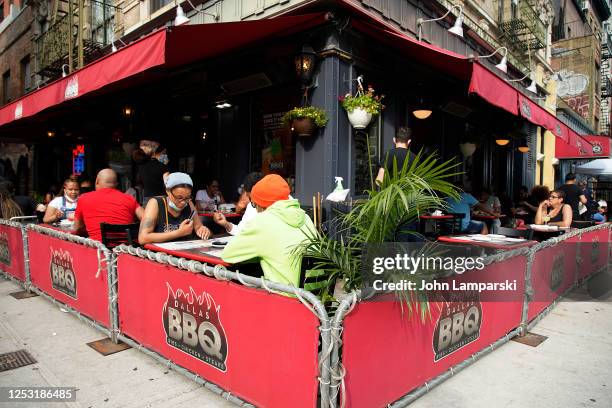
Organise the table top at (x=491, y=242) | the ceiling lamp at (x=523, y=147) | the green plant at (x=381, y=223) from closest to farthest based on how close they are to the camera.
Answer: the green plant at (x=381, y=223)
the table top at (x=491, y=242)
the ceiling lamp at (x=523, y=147)

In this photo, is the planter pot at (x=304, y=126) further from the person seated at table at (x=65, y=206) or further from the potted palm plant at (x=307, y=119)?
the person seated at table at (x=65, y=206)

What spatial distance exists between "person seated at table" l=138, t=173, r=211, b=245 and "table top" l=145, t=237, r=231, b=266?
0.20 m

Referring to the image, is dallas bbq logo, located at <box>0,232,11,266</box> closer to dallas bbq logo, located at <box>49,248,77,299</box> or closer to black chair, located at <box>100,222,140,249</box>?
dallas bbq logo, located at <box>49,248,77,299</box>

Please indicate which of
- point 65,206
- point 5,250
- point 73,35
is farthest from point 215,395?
point 73,35

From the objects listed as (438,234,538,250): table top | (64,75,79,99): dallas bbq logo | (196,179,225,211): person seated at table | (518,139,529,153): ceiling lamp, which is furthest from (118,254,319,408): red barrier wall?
(518,139,529,153): ceiling lamp

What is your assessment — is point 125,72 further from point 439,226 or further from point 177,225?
point 439,226

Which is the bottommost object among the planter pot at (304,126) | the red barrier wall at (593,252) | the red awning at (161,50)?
the red barrier wall at (593,252)

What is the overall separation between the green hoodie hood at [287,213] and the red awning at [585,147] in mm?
8584

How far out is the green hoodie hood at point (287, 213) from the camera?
9.18 feet

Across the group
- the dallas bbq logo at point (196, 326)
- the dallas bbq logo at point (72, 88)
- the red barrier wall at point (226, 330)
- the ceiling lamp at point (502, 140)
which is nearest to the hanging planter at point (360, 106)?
the dallas bbq logo at point (72, 88)

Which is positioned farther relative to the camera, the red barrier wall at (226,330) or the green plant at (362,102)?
the green plant at (362,102)

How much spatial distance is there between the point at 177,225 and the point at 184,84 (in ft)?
18.4

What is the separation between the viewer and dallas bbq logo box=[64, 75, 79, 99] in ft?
18.8

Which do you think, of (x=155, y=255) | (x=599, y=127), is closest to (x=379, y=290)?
(x=155, y=255)
